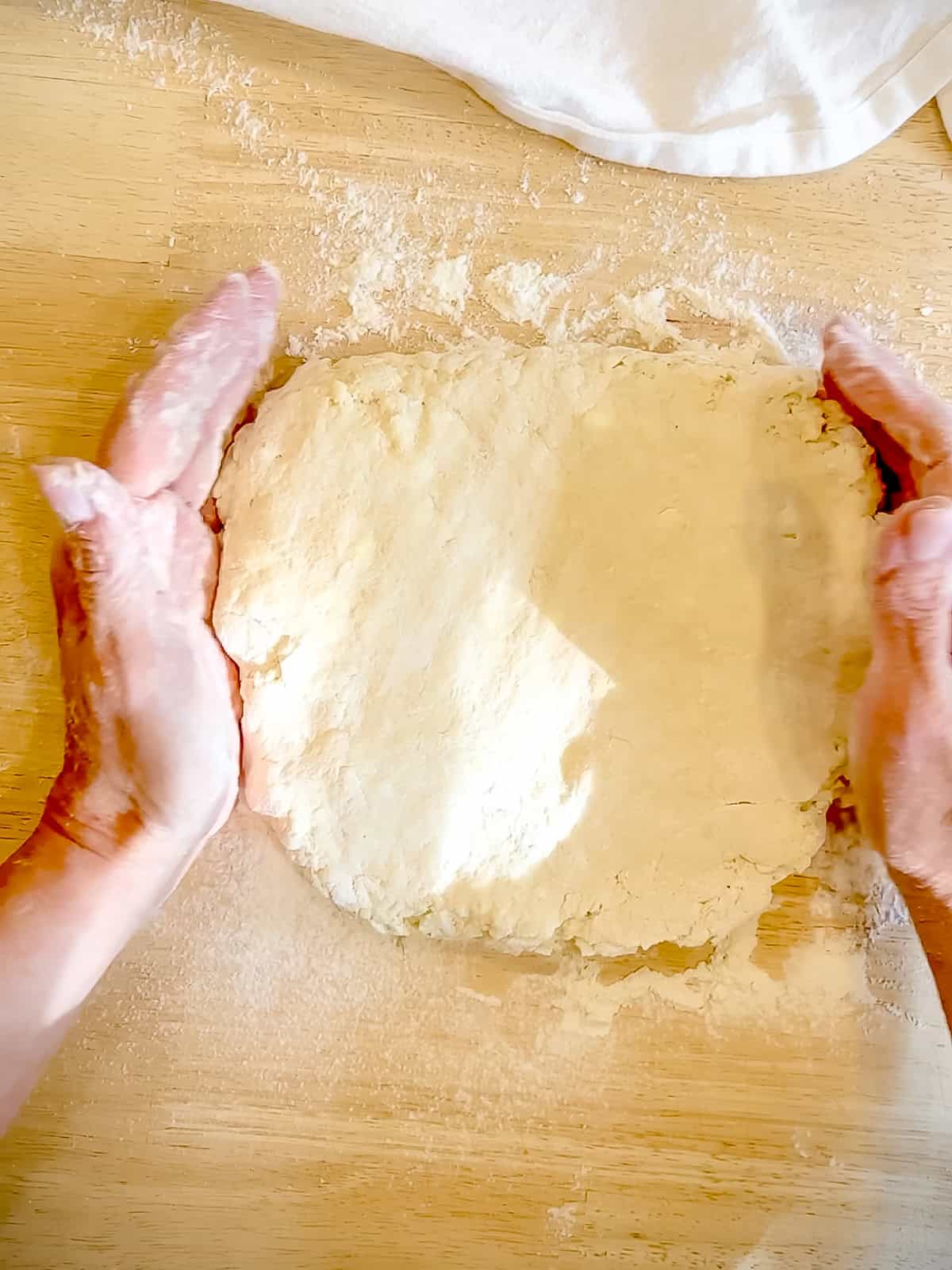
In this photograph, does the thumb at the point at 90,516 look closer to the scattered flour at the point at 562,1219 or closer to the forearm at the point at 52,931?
the forearm at the point at 52,931

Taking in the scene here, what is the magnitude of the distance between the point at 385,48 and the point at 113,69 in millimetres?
269

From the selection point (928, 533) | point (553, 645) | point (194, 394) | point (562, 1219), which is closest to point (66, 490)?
point (194, 394)

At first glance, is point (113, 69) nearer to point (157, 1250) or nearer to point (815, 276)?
point (815, 276)

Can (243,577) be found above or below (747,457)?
below

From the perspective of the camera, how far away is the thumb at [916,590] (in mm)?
792

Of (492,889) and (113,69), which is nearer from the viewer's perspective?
(492,889)

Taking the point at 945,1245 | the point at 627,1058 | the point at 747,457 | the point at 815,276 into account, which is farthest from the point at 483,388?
the point at 945,1245

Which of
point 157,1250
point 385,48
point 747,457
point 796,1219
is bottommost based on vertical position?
point 157,1250

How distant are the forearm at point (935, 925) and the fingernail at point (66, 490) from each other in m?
0.75

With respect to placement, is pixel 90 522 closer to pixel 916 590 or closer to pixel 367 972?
pixel 367 972

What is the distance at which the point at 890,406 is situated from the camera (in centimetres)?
87

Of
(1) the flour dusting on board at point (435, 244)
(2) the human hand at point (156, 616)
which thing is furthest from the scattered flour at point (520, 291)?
(2) the human hand at point (156, 616)

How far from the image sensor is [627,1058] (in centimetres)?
96

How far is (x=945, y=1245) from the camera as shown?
94 centimetres
